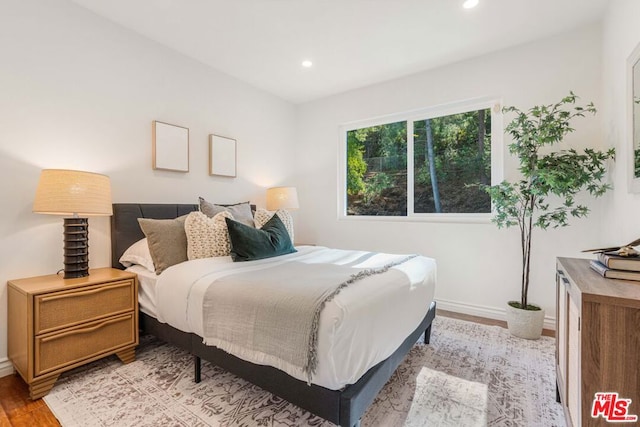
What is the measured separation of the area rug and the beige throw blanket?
0.38m

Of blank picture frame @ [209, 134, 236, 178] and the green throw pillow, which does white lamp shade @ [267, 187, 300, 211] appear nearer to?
blank picture frame @ [209, 134, 236, 178]

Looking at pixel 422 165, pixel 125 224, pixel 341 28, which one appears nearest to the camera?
pixel 125 224

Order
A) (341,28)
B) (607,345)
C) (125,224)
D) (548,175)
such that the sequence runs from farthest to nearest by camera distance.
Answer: (341,28) → (125,224) → (548,175) → (607,345)

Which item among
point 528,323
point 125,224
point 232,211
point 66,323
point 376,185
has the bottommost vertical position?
point 528,323

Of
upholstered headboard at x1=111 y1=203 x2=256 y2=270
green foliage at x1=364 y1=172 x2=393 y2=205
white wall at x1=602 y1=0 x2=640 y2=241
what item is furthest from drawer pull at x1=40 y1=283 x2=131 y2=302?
white wall at x1=602 y1=0 x2=640 y2=241

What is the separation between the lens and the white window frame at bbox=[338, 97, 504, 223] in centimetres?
303

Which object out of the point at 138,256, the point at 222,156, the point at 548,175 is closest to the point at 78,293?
the point at 138,256

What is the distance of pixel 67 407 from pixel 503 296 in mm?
3570

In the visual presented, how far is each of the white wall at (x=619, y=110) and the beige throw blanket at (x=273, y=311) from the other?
1.48m

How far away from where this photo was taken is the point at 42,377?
173 cm

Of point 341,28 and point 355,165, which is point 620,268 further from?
point 355,165

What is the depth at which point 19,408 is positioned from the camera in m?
1.66

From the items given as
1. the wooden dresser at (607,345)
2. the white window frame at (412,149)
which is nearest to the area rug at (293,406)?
the wooden dresser at (607,345)

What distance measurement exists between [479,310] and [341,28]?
3.11 meters
